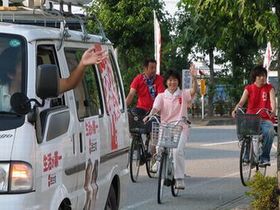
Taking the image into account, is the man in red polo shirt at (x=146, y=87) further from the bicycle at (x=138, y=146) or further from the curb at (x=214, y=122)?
the curb at (x=214, y=122)

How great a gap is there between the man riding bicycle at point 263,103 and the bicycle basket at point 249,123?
0.99 ft

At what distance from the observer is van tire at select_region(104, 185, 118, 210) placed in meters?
7.71

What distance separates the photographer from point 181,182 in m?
10.5

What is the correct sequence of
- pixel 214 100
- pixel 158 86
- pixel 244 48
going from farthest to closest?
pixel 214 100 → pixel 244 48 → pixel 158 86

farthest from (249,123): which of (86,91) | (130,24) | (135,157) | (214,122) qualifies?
(214,122)

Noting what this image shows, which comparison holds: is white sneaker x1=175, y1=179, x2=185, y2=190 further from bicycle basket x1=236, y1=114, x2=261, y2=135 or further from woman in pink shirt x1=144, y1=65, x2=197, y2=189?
bicycle basket x1=236, y1=114, x2=261, y2=135

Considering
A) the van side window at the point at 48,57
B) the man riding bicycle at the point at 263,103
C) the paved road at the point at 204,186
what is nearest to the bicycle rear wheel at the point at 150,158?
the paved road at the point at 204,186

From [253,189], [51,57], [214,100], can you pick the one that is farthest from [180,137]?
[214,100]

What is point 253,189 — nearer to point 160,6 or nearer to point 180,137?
point 180,137

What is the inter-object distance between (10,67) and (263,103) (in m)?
7.25

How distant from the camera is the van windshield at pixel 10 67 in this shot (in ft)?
18.2

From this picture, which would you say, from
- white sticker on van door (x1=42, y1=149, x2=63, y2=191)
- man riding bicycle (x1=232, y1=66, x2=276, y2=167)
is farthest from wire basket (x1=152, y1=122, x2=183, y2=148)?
white sticker on van door (x1=42, y1=149, x2=63, y2=191)

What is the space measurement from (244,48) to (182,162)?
24.0 metres

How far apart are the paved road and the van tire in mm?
1806
